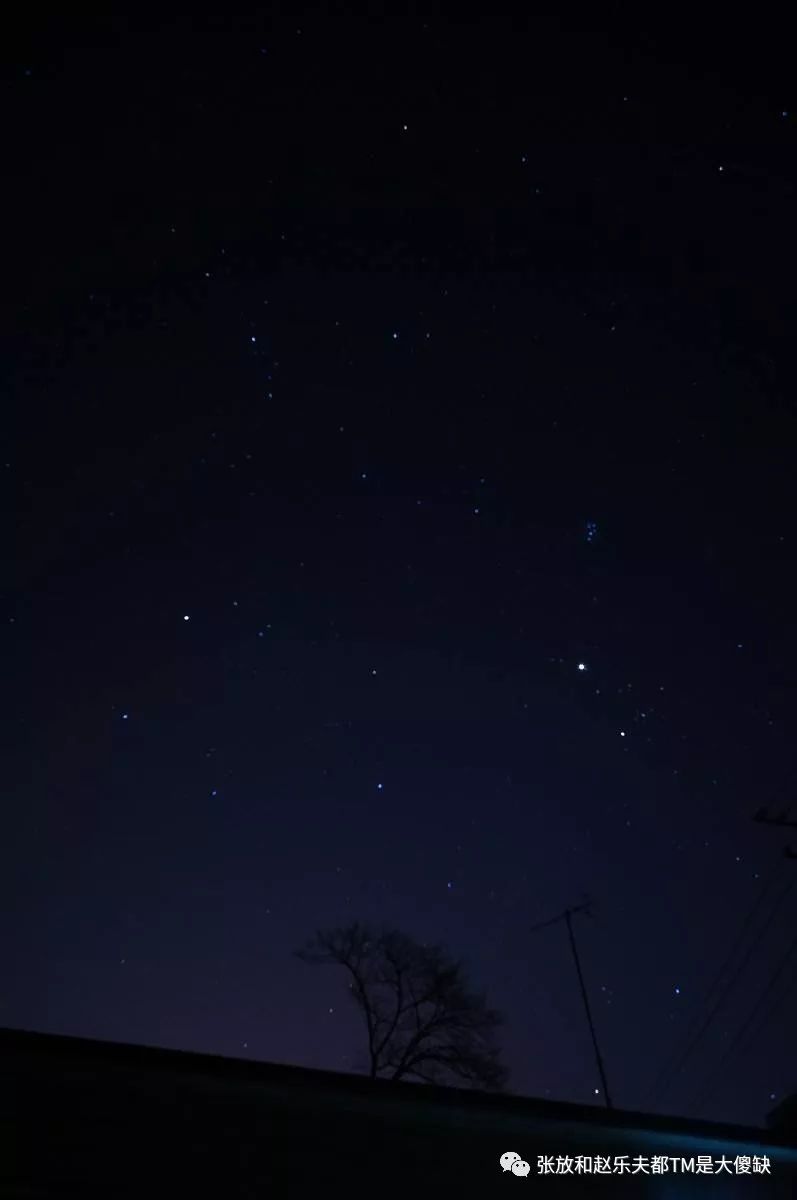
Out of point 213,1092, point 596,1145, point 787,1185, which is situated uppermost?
point 213,1092

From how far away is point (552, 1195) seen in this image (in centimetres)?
805

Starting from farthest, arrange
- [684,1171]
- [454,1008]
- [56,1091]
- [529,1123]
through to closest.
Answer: [454,1008], [684,1171], [529,1123], [56,1091]

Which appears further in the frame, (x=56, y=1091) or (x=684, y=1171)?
(x=684, y=1171)

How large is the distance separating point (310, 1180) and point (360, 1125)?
552 mm

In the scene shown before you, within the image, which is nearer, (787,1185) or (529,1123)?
(529,1123)

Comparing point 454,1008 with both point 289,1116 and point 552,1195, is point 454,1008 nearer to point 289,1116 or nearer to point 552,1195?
point 552,1195

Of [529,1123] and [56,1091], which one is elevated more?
[56,1091]

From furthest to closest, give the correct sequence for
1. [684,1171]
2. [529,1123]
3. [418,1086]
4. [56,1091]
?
[684,1171] < [529,1123] < [418,1086] < [56,1091]

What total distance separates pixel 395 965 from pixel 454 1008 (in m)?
1.72

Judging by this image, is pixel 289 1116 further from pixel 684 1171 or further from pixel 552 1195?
pixel 684 1171

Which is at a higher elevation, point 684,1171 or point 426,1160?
point 426,1160

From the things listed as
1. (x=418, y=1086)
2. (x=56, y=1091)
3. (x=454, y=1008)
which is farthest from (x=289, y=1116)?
(x=454, y=1008)

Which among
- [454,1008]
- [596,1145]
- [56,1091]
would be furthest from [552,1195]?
[454,1008]

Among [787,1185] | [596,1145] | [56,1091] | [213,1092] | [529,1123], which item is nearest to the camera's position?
[56,1091]
